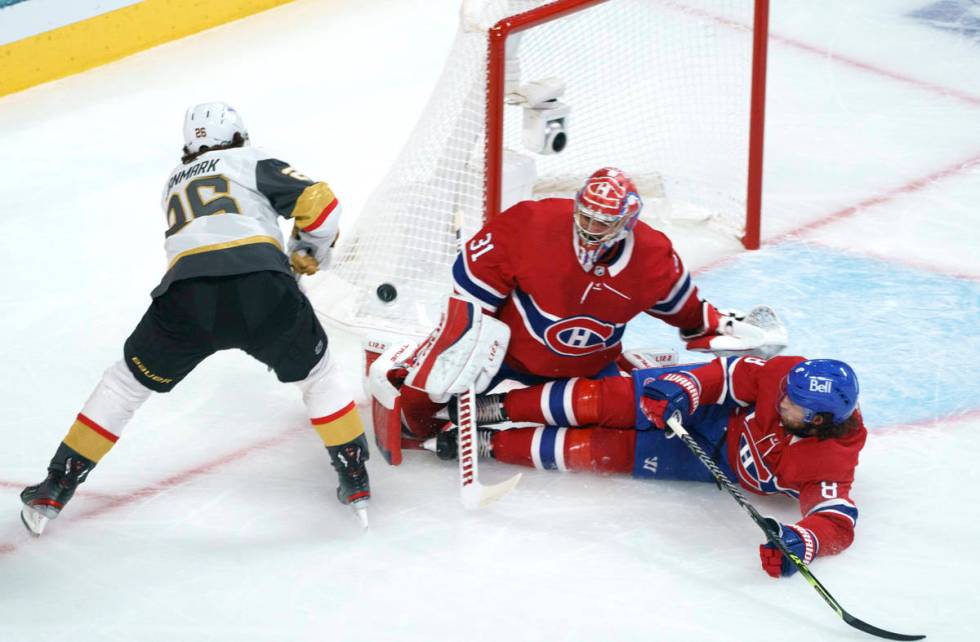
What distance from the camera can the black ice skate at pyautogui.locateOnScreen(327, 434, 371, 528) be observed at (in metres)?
Answer: 3.37

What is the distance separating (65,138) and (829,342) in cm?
313

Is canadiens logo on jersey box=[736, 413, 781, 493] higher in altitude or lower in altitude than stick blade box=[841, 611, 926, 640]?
higher

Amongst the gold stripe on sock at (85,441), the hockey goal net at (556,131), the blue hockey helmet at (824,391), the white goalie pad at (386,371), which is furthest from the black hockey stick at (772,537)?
the gold stripe on sock at (85,441)

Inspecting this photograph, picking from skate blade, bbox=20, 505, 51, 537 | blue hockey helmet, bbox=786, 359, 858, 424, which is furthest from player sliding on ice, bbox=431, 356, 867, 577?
skate blade, bbox=20, 505, 51, 537

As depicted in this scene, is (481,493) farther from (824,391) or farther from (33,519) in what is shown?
(33,519)

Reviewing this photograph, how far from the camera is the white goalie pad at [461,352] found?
11.3 feet

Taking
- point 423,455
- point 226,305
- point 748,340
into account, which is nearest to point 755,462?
point 748,340

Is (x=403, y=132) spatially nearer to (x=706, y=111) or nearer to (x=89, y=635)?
(x=706, y=111)

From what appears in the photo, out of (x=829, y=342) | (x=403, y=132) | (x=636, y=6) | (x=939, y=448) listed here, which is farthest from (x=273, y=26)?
(x=939, y=448)

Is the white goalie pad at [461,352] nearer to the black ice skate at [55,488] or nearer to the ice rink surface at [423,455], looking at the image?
the ice rink surface at [423,455]

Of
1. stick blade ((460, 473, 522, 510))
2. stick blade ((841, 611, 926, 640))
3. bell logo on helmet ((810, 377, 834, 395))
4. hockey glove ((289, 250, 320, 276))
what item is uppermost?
hockey glove ((289, 250, 320, 276))

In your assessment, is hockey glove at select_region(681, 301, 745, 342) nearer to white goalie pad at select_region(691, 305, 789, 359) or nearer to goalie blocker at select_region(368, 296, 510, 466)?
white goalie pad at select_region(691, 305, 789, 359)

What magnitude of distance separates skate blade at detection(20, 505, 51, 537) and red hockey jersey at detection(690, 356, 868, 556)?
61.7 inches

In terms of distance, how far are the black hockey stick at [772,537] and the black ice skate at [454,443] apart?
491 mm
